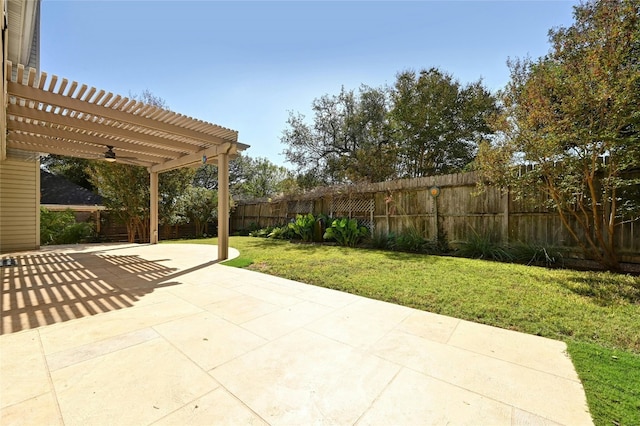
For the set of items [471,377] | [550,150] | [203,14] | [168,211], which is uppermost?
[203,14]

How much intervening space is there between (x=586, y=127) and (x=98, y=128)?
9165 mm

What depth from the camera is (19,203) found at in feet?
23.4

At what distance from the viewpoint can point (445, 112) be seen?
12969 millimetres

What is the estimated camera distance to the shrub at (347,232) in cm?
843

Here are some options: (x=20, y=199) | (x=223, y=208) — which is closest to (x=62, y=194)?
(x=20, y=199)

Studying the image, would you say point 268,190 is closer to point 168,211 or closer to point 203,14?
point 168,211

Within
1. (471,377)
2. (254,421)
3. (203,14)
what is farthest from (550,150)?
(203,14)

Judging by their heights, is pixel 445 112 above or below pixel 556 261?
above

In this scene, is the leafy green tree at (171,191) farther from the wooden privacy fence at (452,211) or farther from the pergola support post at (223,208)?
the pergola support post at (223,208)

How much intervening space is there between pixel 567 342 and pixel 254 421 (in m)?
2.63

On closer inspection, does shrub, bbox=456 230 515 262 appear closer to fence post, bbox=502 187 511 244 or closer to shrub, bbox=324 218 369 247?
fence post, bbox=502 187 511 244

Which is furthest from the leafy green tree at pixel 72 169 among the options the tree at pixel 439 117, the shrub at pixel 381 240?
the tree at pixel 439 117

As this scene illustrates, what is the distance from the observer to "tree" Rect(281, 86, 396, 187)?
13867 millimetres

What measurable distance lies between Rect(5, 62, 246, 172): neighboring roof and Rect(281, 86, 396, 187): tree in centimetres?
827
